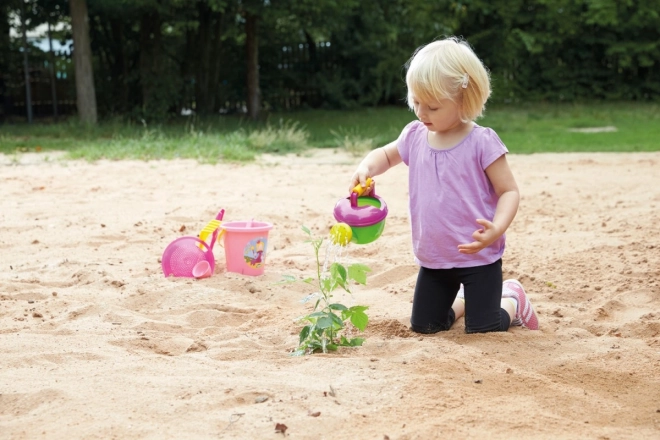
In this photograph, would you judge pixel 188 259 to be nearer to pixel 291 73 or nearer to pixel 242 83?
pixel 242 83

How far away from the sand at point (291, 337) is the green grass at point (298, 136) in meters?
2.52

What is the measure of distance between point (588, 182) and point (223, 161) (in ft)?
11.1

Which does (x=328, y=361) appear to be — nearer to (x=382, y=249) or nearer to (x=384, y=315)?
(x=384, y=315)

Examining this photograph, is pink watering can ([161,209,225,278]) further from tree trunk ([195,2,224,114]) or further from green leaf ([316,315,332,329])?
tree trunk ([195,2,224,114])

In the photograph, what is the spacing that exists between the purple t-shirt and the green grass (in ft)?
16.7

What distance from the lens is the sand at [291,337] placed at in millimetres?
2373

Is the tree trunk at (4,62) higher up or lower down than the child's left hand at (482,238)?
higher up

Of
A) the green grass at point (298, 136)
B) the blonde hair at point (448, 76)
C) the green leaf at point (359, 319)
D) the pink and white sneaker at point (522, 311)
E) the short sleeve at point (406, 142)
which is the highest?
the blonde hair at point (448, 76)

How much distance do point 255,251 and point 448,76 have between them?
1458 millimetres

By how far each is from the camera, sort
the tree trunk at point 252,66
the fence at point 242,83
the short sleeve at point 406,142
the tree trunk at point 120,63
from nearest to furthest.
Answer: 1. the short sleeve at point 406,142
2. the tree trunk at point 252,66
3. the tree trunk at point 120,63
4. the fence at point 242,83

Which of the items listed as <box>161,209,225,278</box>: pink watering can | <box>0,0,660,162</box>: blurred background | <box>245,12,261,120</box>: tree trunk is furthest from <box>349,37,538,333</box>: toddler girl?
<box>245,12,261,120</box>: tree trunk

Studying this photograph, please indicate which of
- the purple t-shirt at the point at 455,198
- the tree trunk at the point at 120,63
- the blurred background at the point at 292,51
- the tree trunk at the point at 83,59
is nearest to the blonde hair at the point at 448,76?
the purple t-shirt at the point at 455,198

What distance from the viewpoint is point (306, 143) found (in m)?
10.2

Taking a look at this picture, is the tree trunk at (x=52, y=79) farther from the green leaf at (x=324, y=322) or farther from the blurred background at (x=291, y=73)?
the green leaf at (x=324, y=322)
